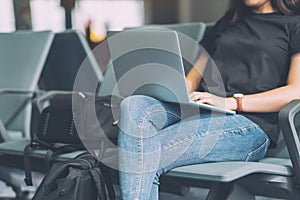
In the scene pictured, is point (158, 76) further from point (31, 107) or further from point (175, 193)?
point (31, 107)

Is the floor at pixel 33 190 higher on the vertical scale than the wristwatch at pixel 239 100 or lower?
lower

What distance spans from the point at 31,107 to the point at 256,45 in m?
1.02

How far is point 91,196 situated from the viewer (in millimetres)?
1426

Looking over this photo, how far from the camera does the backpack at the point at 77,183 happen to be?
141 centimetres

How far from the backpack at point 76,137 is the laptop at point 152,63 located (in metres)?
0.16

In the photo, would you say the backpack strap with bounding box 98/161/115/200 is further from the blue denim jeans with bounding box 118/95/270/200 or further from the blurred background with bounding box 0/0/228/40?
the blurred background with bounding box 0/0/228/40

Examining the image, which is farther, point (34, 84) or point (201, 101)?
point (34, 84)

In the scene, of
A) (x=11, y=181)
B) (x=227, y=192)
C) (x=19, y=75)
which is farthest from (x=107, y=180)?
(x=19, y=75)

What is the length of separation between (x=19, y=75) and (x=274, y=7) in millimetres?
1213

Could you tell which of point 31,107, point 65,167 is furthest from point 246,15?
point 31,107

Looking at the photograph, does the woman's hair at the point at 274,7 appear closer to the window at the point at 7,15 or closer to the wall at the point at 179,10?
the window at the point at 7,15

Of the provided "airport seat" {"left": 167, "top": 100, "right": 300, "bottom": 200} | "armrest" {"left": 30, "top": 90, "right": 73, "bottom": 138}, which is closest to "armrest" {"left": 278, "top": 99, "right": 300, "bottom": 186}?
"airport seat" {"left": 167, "top": 100, "right": 300, "bottom": 200}

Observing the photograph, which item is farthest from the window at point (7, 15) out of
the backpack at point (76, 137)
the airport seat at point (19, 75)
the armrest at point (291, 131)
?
the armrest at point (291, 131)

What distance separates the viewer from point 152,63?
55.1 inches
